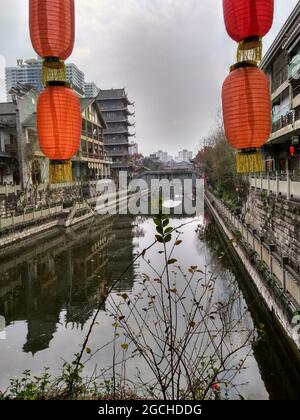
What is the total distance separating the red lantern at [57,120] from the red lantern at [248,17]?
182 cm

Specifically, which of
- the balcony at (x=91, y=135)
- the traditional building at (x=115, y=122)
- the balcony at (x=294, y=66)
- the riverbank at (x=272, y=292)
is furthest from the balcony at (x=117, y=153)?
the riverbank at (x=272, y=292)

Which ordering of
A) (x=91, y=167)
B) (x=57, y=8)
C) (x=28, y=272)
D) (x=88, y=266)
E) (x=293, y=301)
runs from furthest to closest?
1. (x=91, y=167)
2. (x=88, y=266)
3. (x=28, y=272)
4. (x=293, y=301)
5. (x=57, y=8)

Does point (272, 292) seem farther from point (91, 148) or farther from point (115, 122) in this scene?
point (115, 122)

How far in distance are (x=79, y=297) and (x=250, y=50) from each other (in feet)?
34.4

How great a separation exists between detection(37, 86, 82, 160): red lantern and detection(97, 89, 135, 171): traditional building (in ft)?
198

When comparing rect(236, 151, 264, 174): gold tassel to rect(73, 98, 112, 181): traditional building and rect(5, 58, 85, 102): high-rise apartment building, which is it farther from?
rect(73, 98, 112, 181): traditional building

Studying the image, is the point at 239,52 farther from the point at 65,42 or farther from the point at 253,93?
the point at 65,42

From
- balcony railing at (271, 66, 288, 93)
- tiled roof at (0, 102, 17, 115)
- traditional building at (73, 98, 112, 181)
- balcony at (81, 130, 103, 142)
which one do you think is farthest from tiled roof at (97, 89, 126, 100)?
balcony railing at (271, 66, 288, 93)

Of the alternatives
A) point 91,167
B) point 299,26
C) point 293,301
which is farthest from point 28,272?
point 91,167

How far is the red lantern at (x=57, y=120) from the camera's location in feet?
12.5

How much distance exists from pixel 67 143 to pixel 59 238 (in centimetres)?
1990

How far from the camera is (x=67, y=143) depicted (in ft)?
12.9

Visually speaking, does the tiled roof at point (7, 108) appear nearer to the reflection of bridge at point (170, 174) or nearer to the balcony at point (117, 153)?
the balcony at point (117, 153)

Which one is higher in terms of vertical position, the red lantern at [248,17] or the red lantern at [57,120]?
the red lantern at [248,17]
